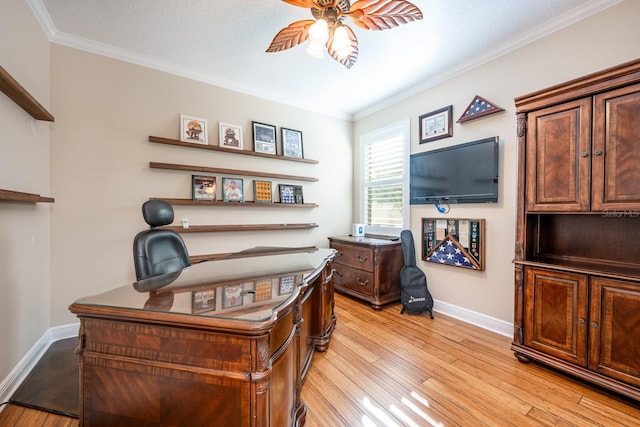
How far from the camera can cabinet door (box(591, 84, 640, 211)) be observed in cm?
155

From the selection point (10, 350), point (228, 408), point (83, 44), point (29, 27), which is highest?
point (83, 44)

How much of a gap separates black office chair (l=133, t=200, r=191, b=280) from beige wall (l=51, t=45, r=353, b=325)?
912 mm

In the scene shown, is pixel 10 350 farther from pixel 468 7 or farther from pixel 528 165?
pixel 468 7

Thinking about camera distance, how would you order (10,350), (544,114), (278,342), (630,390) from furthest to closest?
(544,114) < (10,350) < (630,390) < (278,342)

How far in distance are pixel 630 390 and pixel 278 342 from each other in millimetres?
2127

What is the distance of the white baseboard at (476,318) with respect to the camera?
244cm

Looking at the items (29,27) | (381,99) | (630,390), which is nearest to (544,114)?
(630,390)

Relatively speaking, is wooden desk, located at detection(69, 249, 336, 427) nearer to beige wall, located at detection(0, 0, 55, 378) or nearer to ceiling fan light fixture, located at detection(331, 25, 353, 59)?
beige wall, located at detection(0, 0, 55, 378)

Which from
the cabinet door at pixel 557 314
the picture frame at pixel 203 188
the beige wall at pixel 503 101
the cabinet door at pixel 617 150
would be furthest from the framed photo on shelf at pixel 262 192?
the cabinet door at pixel 617 150

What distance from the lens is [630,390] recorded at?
1.52 metres

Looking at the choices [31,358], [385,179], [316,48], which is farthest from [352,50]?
Answer: [31,358]

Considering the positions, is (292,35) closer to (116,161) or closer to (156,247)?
(156,247)

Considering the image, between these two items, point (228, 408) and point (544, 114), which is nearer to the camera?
point (228, 408)

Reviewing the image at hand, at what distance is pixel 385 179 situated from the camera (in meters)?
3.72
